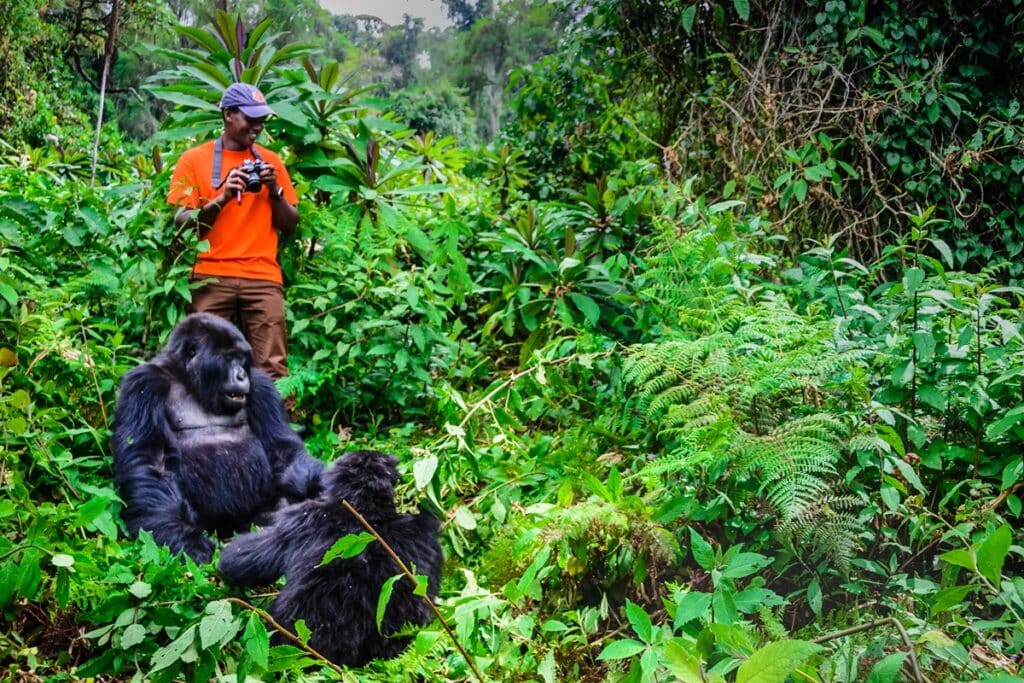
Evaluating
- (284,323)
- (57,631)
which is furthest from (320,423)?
(57,631)

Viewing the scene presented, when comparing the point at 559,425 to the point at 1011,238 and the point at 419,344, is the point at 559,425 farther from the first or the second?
the point at 1011,238

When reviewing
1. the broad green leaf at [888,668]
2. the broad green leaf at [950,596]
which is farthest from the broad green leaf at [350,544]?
the broad green leaf at [950,596]

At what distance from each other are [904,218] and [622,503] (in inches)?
167

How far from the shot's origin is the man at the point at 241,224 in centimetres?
409

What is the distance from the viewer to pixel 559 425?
12.1 feet

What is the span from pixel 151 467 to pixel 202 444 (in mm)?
244

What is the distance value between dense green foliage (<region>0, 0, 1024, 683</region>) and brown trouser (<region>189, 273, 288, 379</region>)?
144 mm

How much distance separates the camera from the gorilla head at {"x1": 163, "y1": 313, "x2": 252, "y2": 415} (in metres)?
3.34

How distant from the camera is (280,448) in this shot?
3.57 metres

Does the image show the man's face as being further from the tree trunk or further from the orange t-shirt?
the tree trunk

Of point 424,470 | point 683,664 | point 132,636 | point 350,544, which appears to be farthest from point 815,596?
point 132,636

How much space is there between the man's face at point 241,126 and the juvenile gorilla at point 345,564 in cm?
219

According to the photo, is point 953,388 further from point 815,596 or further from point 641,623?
point 641,623

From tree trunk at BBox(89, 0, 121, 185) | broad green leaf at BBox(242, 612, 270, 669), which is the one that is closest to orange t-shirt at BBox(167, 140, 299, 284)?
tree trunk at BBox(89, 0, 121, 185)
